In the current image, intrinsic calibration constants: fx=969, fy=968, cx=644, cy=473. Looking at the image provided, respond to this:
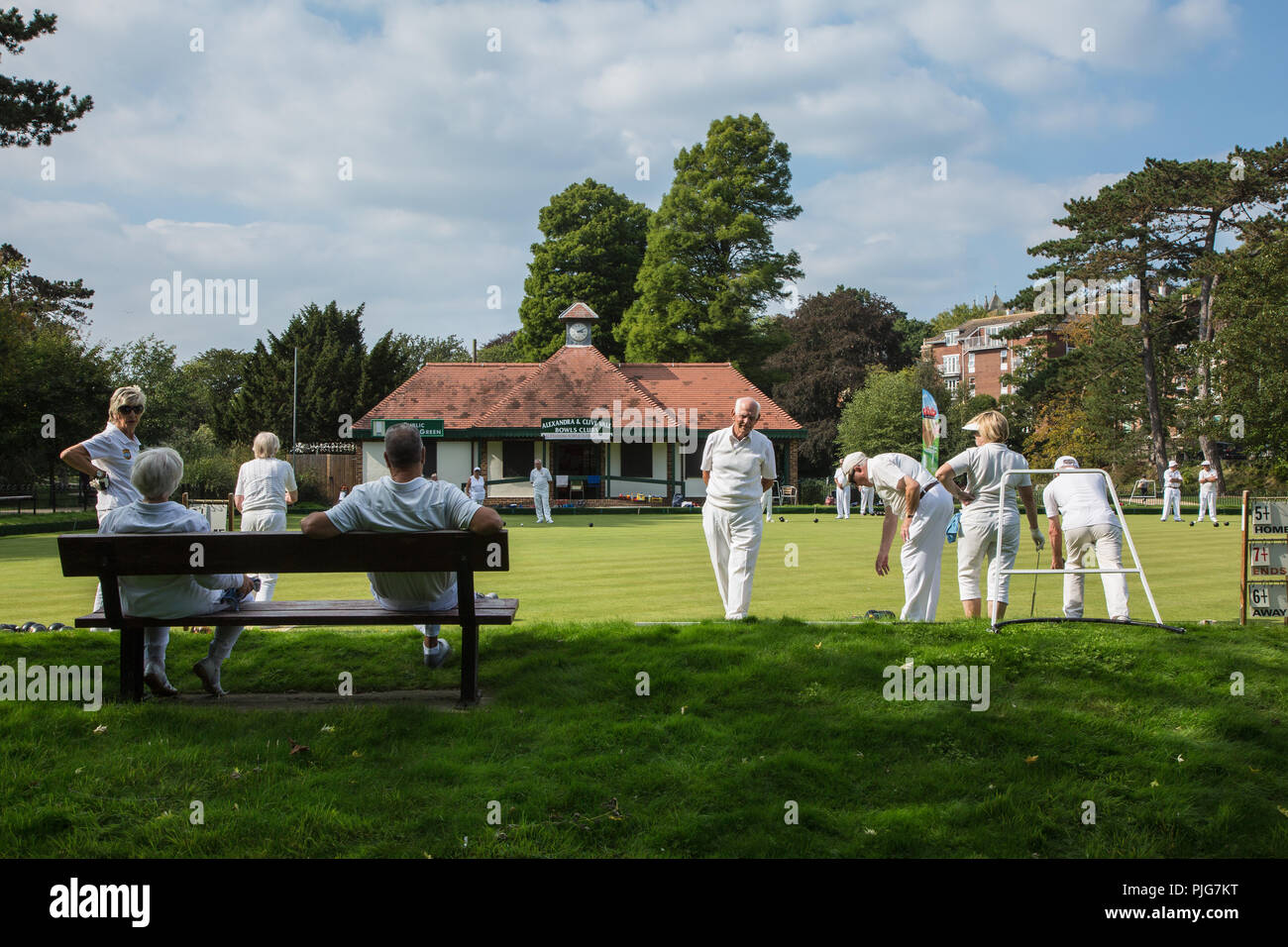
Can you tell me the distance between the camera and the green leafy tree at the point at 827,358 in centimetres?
5959

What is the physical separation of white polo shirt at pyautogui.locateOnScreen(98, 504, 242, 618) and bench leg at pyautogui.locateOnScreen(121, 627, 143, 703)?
11cm

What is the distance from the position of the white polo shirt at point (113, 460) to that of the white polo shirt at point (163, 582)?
65.3 inches

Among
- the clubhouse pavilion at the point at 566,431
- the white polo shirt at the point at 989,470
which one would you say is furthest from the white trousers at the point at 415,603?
the clubhouse pavilion at the point at 566,431

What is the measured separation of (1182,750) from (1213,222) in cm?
4670

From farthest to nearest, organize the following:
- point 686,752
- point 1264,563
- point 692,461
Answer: point 692,461 < point 1264,563 < point 686,752

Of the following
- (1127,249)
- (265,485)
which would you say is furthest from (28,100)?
(1127,249)

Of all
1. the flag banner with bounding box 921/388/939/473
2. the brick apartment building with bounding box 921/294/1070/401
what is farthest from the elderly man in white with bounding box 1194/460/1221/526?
the brick apartment building with bounding box 921/294/1070/401

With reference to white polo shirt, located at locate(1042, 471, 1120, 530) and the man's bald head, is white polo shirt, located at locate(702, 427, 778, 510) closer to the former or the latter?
white polo shirt, located at locate(1042, 471, 1120, 530)

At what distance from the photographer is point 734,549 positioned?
301 inches

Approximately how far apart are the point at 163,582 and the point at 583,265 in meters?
52.4

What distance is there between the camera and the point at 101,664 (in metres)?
5.60

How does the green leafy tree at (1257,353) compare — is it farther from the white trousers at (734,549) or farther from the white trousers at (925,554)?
the white trousers at (734,549)

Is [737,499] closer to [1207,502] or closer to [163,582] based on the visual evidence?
[163,582]
